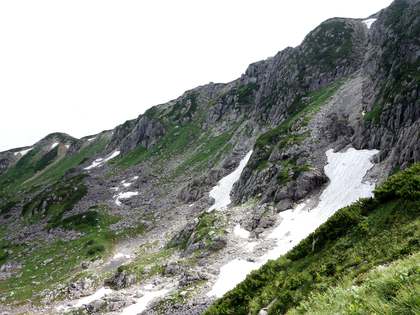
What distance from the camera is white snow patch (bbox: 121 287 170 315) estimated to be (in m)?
33.3

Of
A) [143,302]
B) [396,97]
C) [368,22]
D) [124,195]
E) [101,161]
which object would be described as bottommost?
[143,302]

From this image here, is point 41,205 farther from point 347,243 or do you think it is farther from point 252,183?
point 347,243

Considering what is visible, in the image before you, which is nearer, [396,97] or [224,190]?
[396,97]

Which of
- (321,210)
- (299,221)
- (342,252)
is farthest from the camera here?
(321,210)

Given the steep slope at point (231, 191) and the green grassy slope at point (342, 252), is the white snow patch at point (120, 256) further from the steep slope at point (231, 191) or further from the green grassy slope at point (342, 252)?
the green grassy slope at point (342, 252)

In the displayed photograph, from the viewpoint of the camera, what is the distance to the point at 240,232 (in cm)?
4406

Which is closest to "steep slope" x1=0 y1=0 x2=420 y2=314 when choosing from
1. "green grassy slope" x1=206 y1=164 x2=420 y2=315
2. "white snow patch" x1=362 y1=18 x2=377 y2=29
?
"green grassy slope" x1=206 y1=164 x2=420 y2=315

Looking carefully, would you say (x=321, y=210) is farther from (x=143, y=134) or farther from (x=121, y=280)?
(x=143, y=134)

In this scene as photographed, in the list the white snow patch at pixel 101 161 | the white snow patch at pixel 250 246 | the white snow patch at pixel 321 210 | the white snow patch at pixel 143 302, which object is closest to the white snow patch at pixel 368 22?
the white snow patch at pixel 321 210

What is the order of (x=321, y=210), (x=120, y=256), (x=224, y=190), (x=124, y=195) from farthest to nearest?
(x=124, y=195) < (x=224, y=190) < (x=120, y=256) < (x=321, y=210)

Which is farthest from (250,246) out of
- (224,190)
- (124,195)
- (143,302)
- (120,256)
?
(124,195)

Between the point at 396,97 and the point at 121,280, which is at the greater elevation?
the point at 396,97

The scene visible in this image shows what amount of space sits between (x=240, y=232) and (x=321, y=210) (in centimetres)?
1062

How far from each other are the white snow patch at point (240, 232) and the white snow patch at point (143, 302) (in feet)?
39.8
